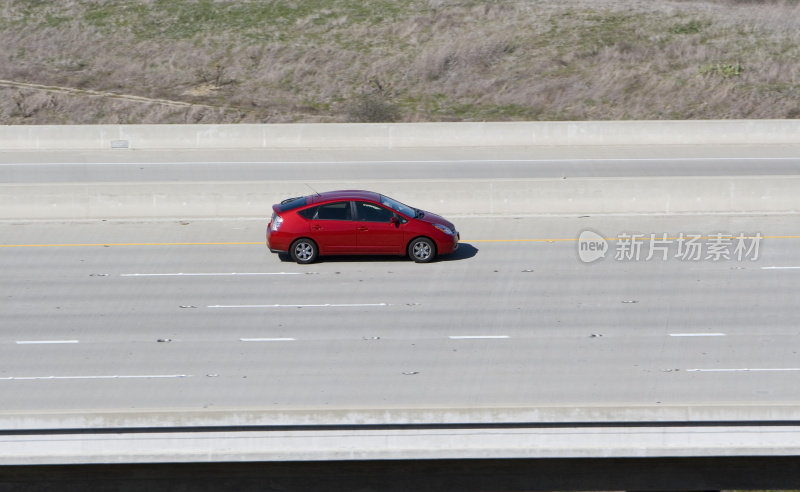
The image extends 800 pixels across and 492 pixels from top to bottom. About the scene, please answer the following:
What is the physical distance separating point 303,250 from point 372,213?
1.59m

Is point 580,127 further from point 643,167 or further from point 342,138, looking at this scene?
point 342,138

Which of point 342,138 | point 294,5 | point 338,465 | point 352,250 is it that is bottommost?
A: point 338,465

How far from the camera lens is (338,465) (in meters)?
12.2

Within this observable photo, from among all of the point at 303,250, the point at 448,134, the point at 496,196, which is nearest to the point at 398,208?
the point at 303,250

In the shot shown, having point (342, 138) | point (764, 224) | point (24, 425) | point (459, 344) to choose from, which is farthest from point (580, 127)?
point (24, 425)

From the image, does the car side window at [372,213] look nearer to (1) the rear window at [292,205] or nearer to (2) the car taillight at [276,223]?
(1) the rear window at [292,205]

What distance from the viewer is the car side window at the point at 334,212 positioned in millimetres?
19828

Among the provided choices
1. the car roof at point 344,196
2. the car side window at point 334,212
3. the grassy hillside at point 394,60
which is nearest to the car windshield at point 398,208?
the car roof at point 344,196

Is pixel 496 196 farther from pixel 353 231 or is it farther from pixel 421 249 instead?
pixel 353 231

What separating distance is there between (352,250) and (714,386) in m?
8.42

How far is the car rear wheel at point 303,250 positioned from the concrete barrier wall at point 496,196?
12.4ft

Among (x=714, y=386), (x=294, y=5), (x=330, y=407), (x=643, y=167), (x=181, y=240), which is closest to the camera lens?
(x=330, y=407)

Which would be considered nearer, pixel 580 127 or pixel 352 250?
pixel 352 250

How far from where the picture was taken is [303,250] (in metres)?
19.9
